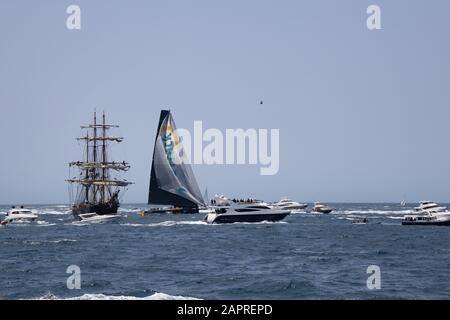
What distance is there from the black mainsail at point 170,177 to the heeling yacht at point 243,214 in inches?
1673

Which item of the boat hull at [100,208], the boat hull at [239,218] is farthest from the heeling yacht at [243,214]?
the boat hull at [100,208]

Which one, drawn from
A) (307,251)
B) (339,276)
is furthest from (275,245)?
(339,276)

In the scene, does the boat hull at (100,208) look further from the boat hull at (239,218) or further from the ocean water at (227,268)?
the ocean water at (227,268)

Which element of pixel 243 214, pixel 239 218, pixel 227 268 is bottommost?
pixel 239 218

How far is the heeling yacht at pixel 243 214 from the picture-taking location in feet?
325

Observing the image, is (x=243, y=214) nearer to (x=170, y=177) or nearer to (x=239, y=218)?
(x=239, y=218)

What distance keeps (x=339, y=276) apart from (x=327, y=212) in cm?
13858

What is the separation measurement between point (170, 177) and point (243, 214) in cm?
4584

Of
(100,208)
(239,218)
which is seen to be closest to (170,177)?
(100,208)

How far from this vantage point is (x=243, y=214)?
99.6 meters

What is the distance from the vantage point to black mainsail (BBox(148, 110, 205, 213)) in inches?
5610

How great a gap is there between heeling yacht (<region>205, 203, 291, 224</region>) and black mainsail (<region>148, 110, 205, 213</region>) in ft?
139

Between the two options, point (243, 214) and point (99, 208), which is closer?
point (243, 214)
